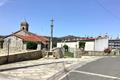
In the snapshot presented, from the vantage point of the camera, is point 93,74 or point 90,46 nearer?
point 93,74

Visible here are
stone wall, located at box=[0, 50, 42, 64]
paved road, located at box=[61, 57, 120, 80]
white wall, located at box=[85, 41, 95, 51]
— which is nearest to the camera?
paved road, located at box=[61, 57, 120, 80]

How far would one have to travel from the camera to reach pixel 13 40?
60.8m

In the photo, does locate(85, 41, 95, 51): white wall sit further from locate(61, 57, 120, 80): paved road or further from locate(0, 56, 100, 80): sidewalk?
locate(61, 57, 120, 80): paved road

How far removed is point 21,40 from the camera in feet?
190

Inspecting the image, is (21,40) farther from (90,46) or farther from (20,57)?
(20,57)

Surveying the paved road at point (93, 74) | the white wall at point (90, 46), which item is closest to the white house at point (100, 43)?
the white wall at point (90, 46)

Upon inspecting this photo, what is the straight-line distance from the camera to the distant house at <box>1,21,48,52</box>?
38209mm

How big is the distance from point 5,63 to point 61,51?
12293 millimetres

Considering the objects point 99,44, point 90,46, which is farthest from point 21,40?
point 99,44

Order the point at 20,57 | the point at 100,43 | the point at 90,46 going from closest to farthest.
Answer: the point at 20,57 → the point at 90,46 → the point at 100,43

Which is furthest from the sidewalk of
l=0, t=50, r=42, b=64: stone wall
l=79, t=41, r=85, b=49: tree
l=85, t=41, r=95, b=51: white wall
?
l=85, t=41, r=95, b=51: white wall

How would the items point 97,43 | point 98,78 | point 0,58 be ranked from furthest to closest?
point 97,43, point 0,58, point 98,78

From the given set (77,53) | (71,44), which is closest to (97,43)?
(71,44)

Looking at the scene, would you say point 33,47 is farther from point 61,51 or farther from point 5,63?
point 5,63
